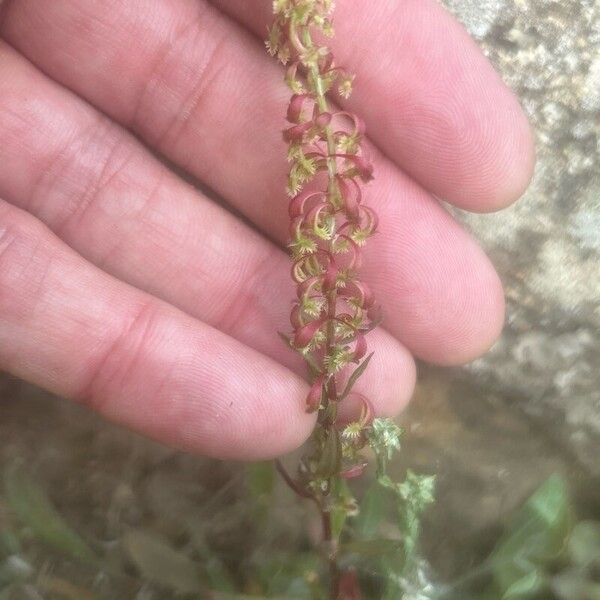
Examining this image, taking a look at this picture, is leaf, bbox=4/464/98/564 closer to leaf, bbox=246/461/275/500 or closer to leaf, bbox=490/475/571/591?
leaf, bbox=246/461/275/500

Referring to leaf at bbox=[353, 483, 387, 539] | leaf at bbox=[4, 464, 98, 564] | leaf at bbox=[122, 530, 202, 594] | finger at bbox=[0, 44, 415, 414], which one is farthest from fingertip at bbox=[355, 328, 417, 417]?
leaf at bbox=[4, 464, 98, 564]

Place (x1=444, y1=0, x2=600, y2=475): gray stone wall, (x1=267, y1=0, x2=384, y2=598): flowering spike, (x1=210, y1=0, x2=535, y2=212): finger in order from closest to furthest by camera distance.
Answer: (x1=267, y1=0, x2=384, y2=598): flowering spike, (x1=210, y1=0, x2=535, y2=212): finger, (x1=444, y1=0, x2=600, y2=475): gray stone wall

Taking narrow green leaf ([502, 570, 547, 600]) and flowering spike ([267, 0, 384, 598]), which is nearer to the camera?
flowering spike ([267, 0, 384, 598])

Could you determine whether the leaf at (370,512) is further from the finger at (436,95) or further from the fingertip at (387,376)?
the finger at (436,95)

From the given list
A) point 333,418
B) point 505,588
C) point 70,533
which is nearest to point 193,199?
point 333,418

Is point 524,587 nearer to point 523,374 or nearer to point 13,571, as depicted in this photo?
point 523,374

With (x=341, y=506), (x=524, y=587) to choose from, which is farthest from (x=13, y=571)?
(x=524, y=587)


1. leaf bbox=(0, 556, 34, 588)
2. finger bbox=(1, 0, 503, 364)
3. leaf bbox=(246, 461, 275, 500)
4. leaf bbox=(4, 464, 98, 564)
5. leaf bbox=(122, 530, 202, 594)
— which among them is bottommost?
leaf bbox=(0, 556, 34, 588)
